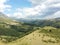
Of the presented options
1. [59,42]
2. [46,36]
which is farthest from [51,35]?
[59,42]

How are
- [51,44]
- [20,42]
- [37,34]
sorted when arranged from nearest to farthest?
[51,44] → [20,42] → [37,34]

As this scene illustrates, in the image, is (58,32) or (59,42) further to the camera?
(58,32)

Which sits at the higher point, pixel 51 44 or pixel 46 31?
pixel 46 31

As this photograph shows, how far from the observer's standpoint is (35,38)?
122m

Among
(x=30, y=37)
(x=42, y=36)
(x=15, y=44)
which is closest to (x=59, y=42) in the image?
(x=42, y=36)

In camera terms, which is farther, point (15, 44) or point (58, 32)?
point (58, 32)

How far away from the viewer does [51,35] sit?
125m

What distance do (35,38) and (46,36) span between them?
370 inches

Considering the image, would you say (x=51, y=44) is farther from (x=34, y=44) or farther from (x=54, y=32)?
(x=54, y=32)

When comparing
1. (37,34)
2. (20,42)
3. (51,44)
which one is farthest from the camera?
(37,34)

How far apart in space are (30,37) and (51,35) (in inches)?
707

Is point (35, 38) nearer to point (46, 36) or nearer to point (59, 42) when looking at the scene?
point (46, 36)

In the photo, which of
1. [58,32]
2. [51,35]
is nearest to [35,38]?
[51,35]

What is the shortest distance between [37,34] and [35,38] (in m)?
7.68
